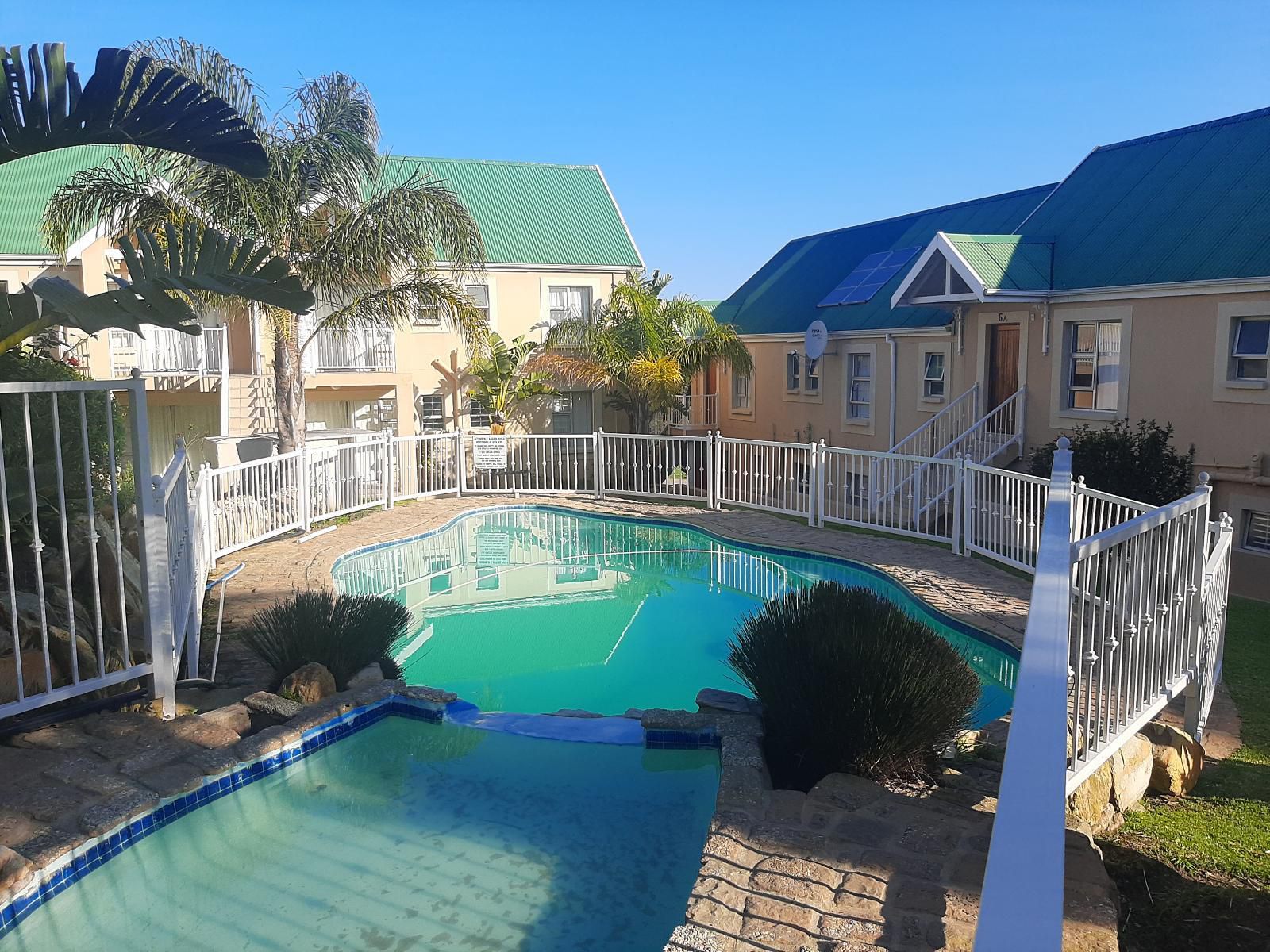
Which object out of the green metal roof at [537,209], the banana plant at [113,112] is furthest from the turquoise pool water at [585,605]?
the green metal roof at [537,209]

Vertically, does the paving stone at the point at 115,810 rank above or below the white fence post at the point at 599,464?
below

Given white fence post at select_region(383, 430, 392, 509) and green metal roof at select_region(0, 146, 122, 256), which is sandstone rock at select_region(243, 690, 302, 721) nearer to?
white fence post at select_region(383, 430, 392, 509)

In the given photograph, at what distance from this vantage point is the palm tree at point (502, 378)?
26.0m

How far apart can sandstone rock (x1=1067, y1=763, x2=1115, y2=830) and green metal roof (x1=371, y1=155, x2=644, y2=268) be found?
2349 centimetres

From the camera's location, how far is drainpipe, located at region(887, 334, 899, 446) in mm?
20938

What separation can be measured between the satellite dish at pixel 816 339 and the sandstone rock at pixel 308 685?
1729 centimetres

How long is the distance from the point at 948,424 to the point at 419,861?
1569 cm

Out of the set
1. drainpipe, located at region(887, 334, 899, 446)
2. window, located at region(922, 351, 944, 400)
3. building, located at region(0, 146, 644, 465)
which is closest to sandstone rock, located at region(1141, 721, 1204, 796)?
window, located at region(922, 351, 944, 400)

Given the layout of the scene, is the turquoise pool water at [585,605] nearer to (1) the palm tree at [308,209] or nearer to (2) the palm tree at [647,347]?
(1) the palm tree at [308,209]

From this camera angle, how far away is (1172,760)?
19.0 feet

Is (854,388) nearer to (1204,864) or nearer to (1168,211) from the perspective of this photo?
(1168,211)

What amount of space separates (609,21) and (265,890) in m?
21.0

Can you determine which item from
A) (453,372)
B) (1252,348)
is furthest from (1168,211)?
(453,372)

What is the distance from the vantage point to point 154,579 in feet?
21.4
